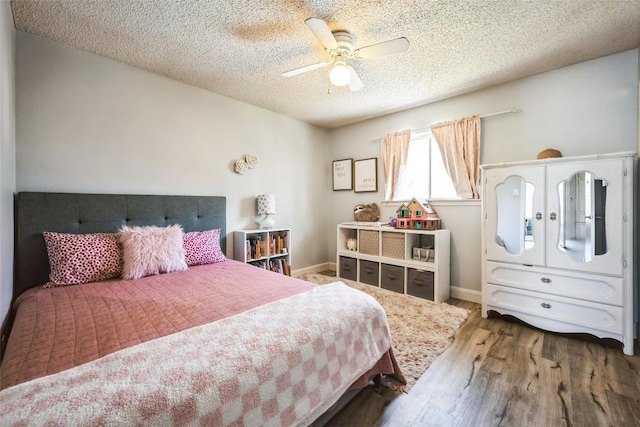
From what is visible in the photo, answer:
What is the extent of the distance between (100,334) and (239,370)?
2.43ft

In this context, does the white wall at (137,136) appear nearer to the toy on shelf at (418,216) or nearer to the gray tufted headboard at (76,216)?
the gray tufted headboard at (76,216)

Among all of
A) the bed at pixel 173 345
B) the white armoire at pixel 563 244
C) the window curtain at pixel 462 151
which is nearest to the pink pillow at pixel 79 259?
the bed at pixel 173 345

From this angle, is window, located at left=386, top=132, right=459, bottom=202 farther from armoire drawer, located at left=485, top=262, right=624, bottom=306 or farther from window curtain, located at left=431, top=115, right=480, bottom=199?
armoire drawer, located at left=485, top=262, right=624, bottom=306

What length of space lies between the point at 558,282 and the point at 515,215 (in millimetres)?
648

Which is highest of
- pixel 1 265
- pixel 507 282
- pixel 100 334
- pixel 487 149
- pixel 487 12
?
pixel 487 12

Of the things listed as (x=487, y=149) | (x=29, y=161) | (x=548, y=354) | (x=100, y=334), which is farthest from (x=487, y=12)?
(x=29, y=161)

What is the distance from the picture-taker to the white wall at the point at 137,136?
6.85 feet

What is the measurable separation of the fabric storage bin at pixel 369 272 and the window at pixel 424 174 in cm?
99

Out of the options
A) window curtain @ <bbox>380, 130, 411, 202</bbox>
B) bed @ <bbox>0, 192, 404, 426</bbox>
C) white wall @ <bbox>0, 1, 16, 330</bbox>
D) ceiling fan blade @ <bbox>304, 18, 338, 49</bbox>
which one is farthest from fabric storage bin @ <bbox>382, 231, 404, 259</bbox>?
white wall @ <bbox>0, 1, 16, 330</bbox>

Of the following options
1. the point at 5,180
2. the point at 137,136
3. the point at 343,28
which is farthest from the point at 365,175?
the point at 5,180

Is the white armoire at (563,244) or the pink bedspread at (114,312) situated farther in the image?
the white armoire at (563,244)

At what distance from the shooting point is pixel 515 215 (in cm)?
249

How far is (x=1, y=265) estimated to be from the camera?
143 cm

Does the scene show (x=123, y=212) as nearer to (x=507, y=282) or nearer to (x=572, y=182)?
(x=507, y=282)
